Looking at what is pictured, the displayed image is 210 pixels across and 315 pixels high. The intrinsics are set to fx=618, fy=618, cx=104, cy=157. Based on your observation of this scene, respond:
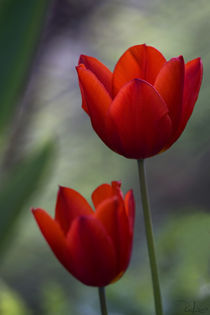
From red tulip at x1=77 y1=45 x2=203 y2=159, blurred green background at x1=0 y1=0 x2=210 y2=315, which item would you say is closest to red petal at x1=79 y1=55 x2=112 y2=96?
red tulip at x1=77 y1=45 x2=203 y2=159

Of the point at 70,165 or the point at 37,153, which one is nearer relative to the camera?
the point at 37,153

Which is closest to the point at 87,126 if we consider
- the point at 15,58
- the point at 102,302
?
the point at 15,58

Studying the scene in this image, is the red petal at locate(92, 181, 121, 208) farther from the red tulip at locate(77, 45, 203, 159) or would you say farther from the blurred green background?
the blurred green background

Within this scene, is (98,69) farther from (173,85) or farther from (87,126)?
(87,126)

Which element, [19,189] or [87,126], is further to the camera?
[87,126]

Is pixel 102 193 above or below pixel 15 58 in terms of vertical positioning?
below

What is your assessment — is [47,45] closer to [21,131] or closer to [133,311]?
[21,131]

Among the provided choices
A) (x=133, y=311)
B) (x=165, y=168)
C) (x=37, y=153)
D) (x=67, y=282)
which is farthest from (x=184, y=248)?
(x=165, y=168)
